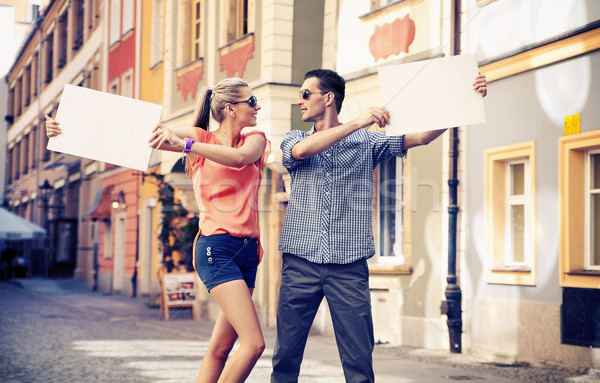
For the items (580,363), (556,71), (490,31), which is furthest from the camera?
(490,31)

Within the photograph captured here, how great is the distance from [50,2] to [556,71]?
25382mm

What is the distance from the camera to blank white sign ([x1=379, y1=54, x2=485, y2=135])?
395cm

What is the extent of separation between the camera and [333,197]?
13.1 feet

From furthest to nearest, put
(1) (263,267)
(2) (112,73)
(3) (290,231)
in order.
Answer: (2) (112,73)
(1) (263,267)
(3) (290,231)

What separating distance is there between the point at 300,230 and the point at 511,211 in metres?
5.79

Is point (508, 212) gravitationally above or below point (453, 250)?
above

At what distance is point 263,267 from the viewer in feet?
44.5

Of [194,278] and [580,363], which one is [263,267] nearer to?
[194,278]

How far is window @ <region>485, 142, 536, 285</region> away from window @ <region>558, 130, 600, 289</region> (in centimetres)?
73

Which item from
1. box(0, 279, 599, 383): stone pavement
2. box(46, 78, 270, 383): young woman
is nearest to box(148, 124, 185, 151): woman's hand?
box(46, 78, 270, 383): young woman

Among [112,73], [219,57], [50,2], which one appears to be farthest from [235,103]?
[50,2]

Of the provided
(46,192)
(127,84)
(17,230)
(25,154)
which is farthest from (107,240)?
(25,154)

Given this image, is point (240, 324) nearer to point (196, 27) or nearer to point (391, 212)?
point (391, 212)

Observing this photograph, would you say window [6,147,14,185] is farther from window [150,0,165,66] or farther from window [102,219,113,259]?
window [150,0,165,66]
